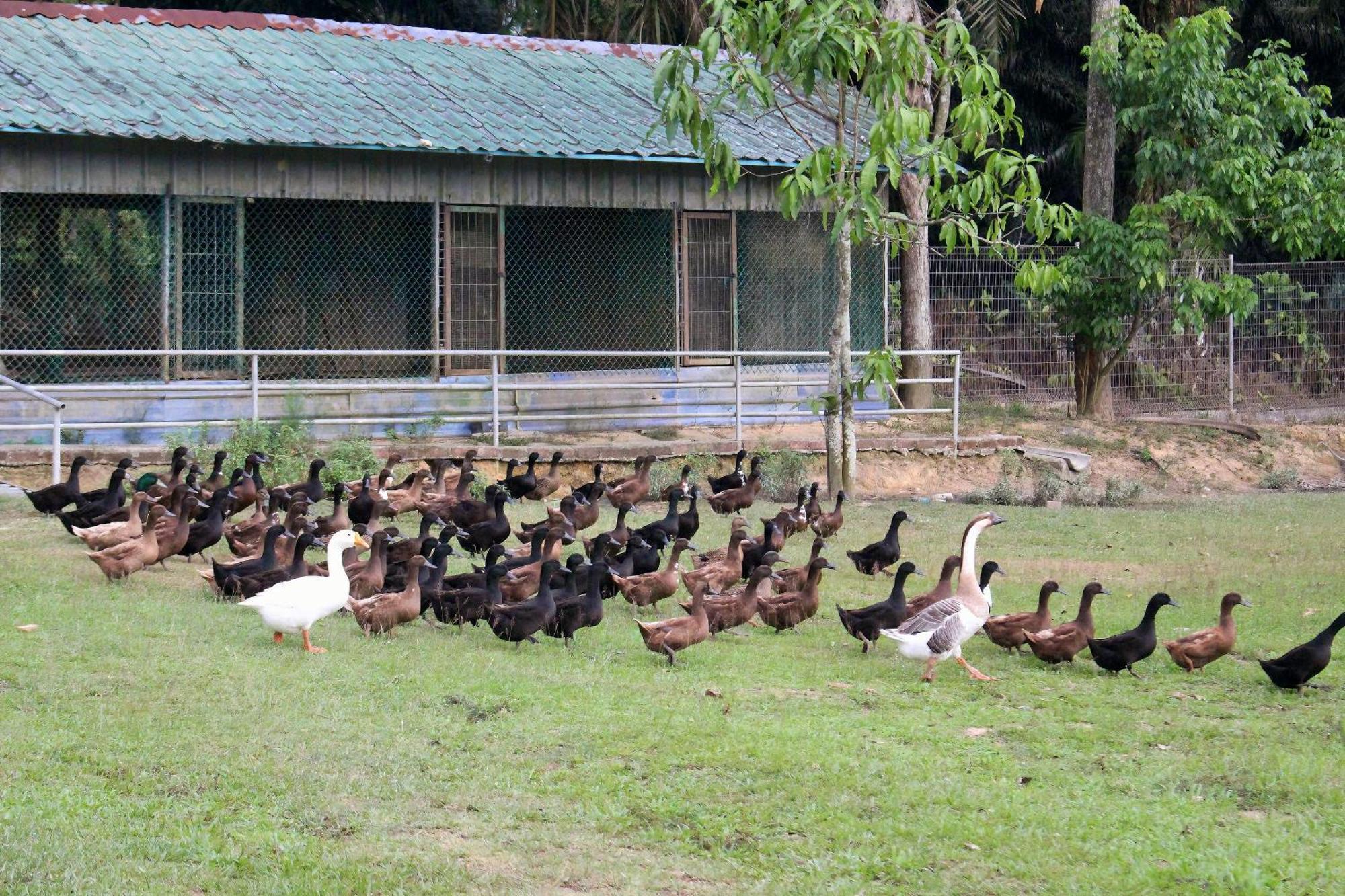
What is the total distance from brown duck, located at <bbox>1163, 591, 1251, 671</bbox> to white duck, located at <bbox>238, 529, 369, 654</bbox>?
17.6 feet

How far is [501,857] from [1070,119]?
29.8 m

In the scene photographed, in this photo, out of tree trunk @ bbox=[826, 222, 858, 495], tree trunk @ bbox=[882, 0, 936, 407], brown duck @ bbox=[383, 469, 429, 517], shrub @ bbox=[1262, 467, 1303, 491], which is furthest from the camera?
tree trunk @ bbox=[882, 0, 936, 407]

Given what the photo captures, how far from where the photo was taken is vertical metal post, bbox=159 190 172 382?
17.7 meters

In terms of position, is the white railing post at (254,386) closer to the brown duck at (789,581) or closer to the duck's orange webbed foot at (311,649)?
the brown duck at (789,581)

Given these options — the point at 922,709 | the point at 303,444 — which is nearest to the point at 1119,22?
the point at 303,444

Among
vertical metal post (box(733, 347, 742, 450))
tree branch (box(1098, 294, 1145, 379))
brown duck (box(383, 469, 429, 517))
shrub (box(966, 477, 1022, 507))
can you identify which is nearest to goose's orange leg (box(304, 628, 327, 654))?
brown duck (box(383, 469, 429, 517))

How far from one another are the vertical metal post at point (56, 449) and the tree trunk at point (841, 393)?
8.24 metres

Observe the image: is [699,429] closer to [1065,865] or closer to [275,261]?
[275,261]

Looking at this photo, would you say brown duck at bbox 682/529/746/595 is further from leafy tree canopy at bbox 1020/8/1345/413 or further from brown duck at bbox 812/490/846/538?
leafy tree canopy at bbox 1020/8/1345/413

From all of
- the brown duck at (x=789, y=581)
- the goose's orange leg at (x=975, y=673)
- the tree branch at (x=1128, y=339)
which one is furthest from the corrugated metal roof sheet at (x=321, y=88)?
the goose's orange leg at (x=975, y=673)

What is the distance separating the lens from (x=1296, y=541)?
1584 centimetres

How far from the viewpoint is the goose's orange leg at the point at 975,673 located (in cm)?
959

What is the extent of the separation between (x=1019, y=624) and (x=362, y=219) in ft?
41.9

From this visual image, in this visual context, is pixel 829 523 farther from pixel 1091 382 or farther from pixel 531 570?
pixel 1091 382
